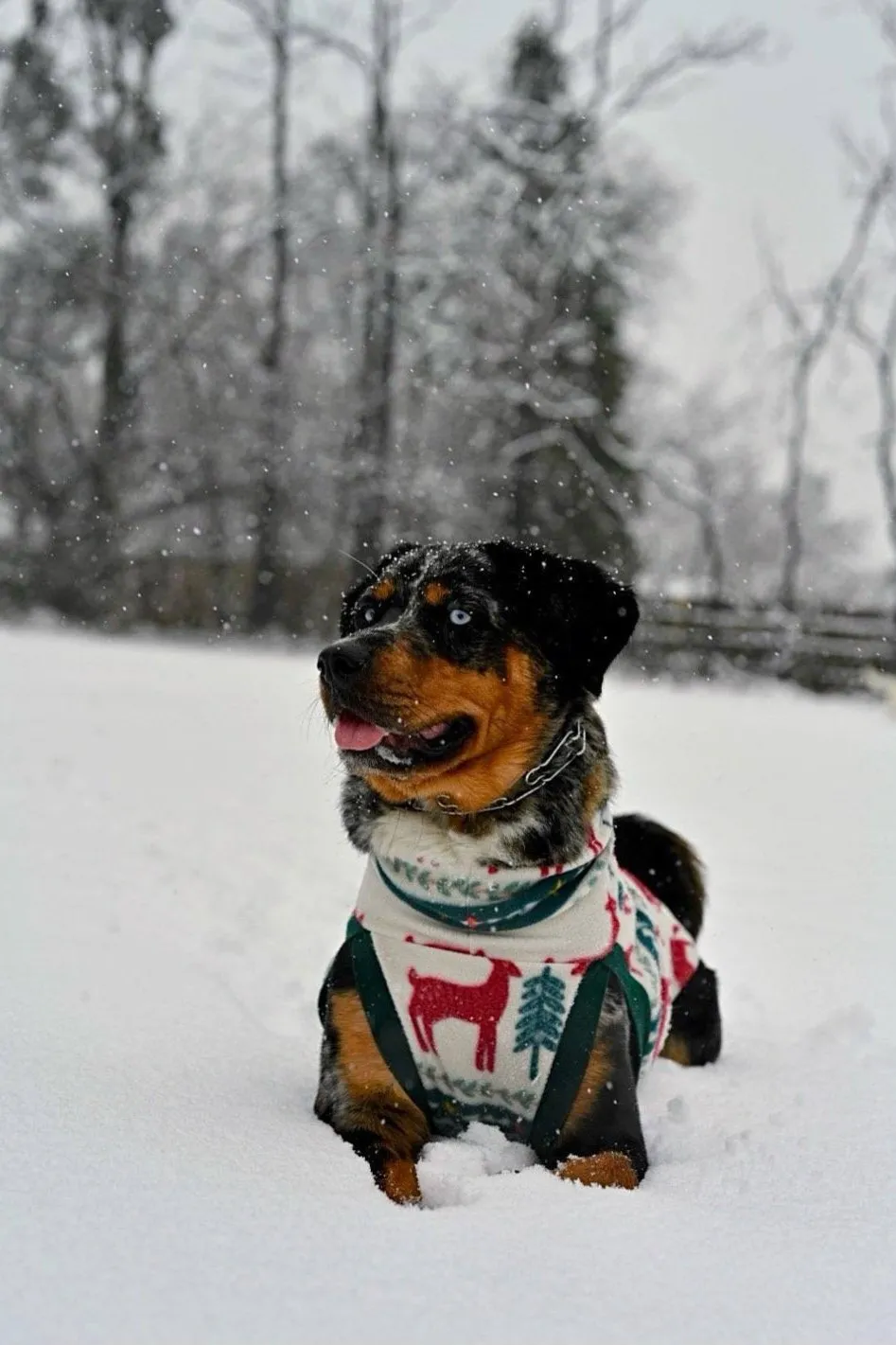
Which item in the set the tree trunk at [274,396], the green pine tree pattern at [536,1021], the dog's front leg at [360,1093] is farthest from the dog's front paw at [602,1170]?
the tree trunk at [274,396]

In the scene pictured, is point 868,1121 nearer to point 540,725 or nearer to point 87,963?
point 540,725


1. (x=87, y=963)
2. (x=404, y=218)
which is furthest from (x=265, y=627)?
(x=87, y=963)

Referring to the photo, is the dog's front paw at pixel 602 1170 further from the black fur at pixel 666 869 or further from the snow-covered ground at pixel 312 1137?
the black fur at pixel 666 869

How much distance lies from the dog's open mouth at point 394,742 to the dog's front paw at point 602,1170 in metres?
1.05

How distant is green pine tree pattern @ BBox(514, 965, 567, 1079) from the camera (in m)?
3.01

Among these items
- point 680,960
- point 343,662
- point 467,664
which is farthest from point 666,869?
point 343,662

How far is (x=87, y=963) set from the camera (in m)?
4.43

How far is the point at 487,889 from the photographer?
313cm

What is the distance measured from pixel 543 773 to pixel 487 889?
0.37m

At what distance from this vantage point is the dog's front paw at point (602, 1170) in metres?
2.80

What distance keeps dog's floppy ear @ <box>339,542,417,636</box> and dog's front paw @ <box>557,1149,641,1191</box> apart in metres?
1.77

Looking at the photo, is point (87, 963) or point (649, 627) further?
point (649, 627)

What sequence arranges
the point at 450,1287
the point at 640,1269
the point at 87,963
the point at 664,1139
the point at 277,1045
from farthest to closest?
A: 1. the point at 87,963
2. the point at 277,1045
3. the point at 664,1139
4. the point at 640,1269
5. the point at 450,1287

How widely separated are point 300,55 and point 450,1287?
25.0m
